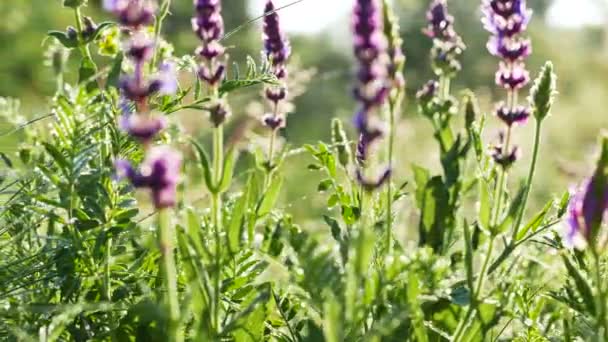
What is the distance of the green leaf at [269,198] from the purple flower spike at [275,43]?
0.60 ft

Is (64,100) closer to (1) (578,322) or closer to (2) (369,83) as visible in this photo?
(2) (369,83)

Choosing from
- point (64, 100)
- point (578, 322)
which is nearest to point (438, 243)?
point (578, 322)

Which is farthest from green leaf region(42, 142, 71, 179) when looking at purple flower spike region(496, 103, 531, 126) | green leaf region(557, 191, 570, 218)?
green leaf region(557, 191, 570, 218)

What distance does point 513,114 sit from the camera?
1.38 metres

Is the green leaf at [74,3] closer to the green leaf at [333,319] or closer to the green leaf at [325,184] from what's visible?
the green leaf at [325,184]

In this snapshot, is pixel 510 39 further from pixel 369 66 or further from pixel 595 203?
pixel 369 66

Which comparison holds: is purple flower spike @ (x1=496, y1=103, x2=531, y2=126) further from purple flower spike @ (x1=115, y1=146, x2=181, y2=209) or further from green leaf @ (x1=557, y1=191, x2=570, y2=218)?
purple flower spike @ (x1=115, y1=146, x2=181, y2=209)

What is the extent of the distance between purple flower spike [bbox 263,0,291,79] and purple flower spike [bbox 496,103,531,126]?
34cm

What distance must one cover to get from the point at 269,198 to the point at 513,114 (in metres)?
0.38

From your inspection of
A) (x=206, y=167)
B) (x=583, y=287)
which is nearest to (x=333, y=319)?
(x=206, y=167)

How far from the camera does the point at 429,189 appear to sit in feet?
4.94

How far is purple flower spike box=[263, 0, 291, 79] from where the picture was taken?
1.49m

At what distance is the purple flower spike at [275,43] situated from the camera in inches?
58.8

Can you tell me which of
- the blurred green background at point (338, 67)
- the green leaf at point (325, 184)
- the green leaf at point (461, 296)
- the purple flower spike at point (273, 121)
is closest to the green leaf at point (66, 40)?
the purple flower spike at point (273, 121)
